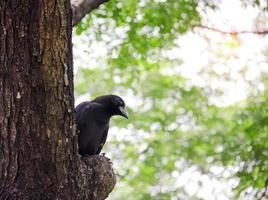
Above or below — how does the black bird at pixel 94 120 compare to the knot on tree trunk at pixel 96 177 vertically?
above

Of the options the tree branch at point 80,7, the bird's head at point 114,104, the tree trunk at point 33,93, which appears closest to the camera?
the tree trunk at point 33,93

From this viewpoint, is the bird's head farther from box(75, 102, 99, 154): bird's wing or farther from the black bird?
box(75, 102, 99, 154): bird's wing

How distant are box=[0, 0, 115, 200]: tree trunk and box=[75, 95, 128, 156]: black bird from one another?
1.92m

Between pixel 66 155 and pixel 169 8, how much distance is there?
416 centimetres

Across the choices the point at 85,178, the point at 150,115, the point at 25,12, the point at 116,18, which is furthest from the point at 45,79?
the point at 150,115

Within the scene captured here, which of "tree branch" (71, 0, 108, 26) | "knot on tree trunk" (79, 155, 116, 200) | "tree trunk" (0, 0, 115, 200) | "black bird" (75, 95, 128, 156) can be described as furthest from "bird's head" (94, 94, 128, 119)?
"tree trunk" (0, 0, 115, 200)

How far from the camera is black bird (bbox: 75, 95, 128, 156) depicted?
6.51 metres

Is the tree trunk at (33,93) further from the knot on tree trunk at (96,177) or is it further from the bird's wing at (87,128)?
the bird's wing at (87,128)

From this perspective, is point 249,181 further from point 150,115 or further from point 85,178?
point 150,115

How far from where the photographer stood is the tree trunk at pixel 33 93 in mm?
4328

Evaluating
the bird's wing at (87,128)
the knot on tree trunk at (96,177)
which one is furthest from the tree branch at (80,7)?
the knot on tree trunk at (96,177)

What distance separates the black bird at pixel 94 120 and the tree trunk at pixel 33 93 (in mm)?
1920

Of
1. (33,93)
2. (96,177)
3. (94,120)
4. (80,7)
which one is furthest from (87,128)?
(33,93)

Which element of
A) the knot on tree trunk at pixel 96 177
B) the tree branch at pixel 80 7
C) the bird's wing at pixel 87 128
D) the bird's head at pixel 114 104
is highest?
the tree branch at pixel 80 7
